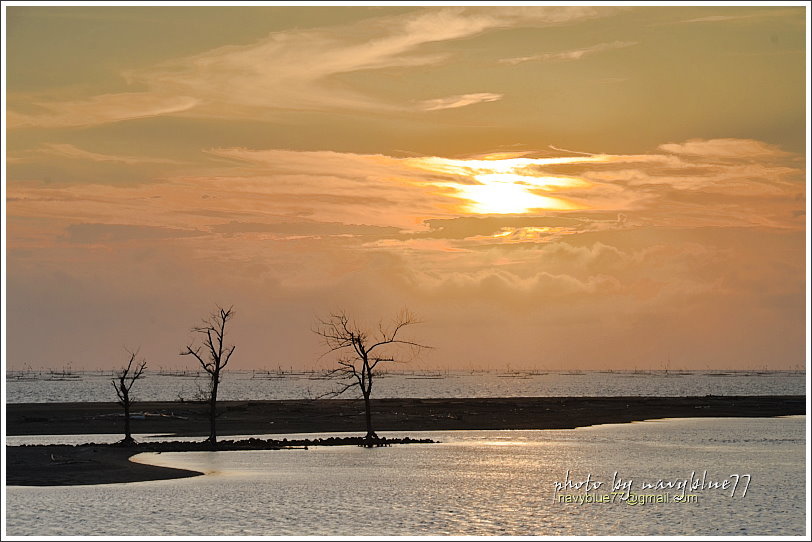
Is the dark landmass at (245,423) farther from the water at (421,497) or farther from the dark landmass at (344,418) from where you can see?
the water at (421,497)

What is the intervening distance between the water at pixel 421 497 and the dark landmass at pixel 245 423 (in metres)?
2.93

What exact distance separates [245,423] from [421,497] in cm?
5138

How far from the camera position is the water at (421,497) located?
36.8 meters

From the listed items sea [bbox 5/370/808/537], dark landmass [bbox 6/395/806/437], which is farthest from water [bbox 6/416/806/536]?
dark landmass [bbox 6/395/806/437]

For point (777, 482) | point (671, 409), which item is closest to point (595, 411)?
point (671, 409)

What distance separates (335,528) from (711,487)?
2038 centimetres

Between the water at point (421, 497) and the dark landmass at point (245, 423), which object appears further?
the dark landmass at point (245, 423)

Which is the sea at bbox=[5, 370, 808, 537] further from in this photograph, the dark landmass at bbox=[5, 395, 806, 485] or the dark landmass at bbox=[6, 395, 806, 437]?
the dark landmass at bbox=[6, 395, 806, 437]

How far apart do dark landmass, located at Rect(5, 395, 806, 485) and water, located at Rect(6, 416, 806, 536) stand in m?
2.93

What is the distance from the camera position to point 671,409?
130 m

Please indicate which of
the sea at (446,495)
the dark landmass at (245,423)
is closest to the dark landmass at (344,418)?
the dark landmass at (245,423)

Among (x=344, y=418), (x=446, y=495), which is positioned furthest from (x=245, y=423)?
(x=446, y=495)

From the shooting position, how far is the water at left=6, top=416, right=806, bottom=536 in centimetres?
3681

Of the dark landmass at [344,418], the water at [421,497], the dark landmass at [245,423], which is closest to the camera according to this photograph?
the water at [421,497]
